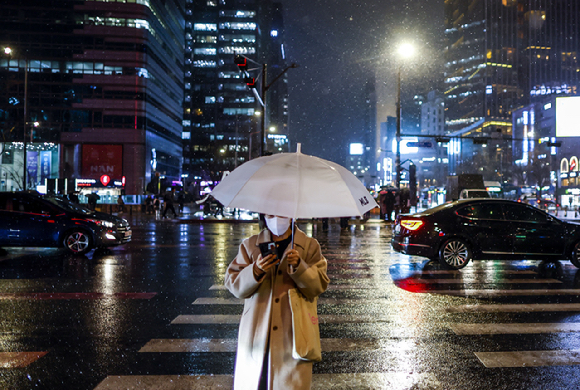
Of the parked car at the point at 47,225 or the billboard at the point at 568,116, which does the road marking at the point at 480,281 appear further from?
the billboard at the point at 568,116

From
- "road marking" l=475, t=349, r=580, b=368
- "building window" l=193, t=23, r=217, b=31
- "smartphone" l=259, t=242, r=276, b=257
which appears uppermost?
"building window" l=193, t=23, r=217, b=31

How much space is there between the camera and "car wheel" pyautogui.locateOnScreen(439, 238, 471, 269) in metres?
10.4

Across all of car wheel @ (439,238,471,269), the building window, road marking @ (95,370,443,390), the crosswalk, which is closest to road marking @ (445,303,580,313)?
the crosswalk

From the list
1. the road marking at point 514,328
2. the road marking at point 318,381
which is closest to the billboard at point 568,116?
the road marking at point 514,328

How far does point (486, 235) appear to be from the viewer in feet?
34.1

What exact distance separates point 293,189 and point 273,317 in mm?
880

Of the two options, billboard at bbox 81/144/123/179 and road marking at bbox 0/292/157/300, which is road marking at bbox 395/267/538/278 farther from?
billboard at bbox 81/144/123/179

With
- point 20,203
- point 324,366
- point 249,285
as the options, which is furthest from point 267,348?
point 20,203

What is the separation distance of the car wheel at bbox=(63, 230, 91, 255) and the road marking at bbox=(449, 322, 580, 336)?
33.8ft

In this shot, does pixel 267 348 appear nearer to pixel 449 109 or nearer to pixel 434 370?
pixel 434 370

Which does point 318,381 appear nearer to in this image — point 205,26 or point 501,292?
point 501,292

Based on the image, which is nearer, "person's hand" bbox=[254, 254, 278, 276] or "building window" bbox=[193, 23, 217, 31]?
"person's hand" bbox=[254, 254, 278, 276]

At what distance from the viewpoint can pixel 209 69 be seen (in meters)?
127

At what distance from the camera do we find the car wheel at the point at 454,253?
10.4 metres
